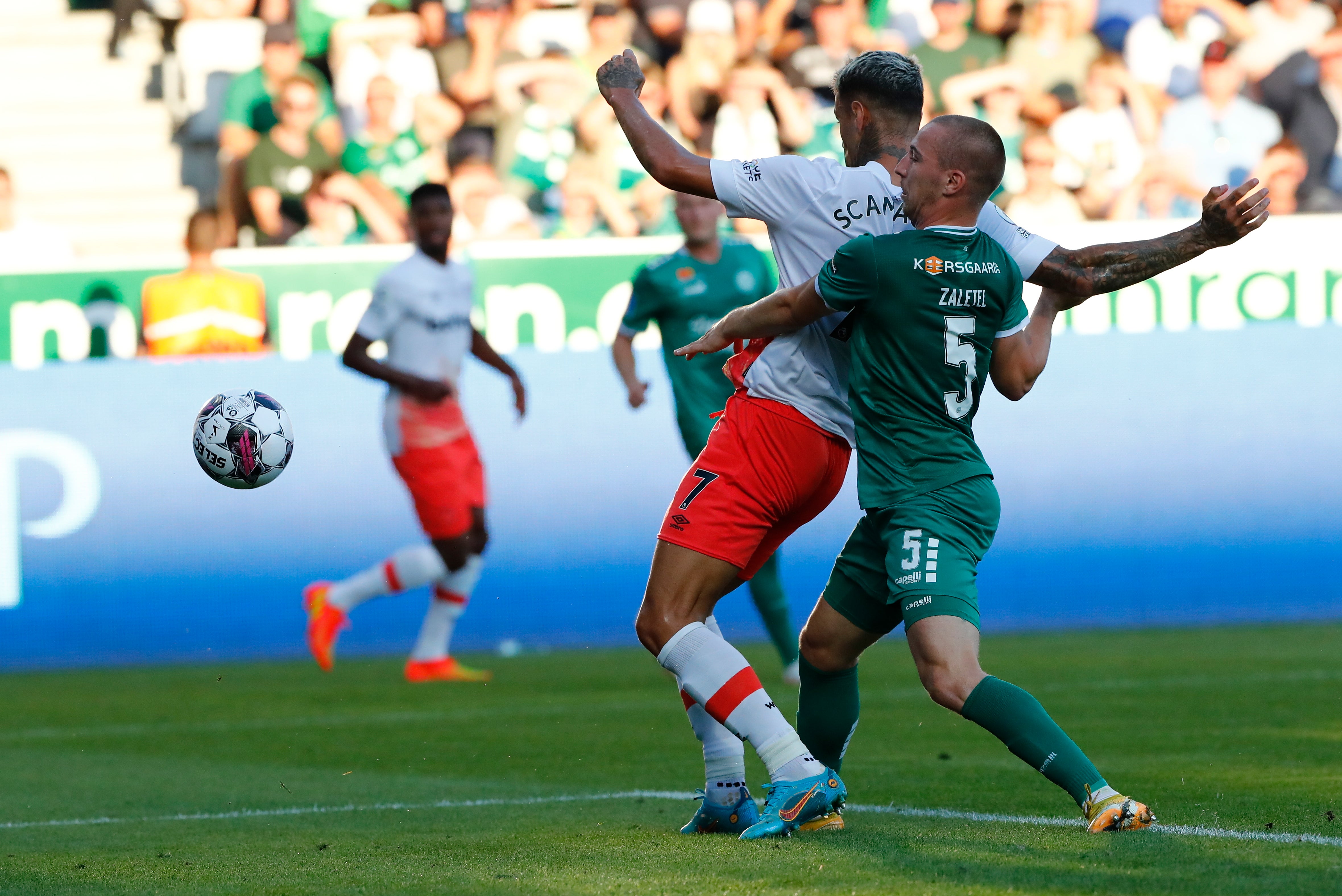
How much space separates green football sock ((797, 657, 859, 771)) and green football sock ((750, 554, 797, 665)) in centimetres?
382

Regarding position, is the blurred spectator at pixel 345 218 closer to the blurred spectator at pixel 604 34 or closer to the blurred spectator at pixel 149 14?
the blurred spectator at pixel 604 34

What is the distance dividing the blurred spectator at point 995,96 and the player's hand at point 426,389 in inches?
203

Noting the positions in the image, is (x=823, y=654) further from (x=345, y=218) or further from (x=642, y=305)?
(x=345, y=218)

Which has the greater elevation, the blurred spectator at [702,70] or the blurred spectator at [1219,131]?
the blurred spectator at [702,70]

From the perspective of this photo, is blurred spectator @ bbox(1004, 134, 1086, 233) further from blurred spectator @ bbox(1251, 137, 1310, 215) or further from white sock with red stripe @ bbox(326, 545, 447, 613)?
white sock with red stripe @ bbox(326, 545, 447, 613)

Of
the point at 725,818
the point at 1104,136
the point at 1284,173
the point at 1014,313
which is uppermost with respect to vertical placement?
the point at 1104,136

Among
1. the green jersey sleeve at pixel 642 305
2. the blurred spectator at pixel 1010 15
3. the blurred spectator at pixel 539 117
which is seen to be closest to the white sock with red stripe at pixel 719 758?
the green jersey sleeve at pixel 642 305

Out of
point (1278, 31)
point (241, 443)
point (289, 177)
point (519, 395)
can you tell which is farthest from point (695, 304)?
point (1278, 31)

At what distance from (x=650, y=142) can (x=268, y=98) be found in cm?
937

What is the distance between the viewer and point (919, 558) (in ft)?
13.5

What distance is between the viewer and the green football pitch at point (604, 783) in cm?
381

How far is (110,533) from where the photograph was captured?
34.1 feet

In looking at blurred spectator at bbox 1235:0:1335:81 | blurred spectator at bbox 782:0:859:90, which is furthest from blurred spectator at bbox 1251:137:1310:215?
blurred spectator at bbox 782:0:859:90

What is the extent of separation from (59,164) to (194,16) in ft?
4.89
